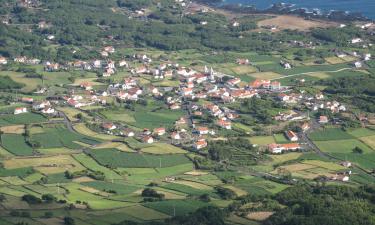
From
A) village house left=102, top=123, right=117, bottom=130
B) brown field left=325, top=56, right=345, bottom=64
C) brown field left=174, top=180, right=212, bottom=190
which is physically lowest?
brown field left=325, top=56, right=345, bottom=64

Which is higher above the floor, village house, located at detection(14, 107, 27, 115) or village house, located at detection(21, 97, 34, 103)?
village house, located at detection(14, 107, 27, 115)

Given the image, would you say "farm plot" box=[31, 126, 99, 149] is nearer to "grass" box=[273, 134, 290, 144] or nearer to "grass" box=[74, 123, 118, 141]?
"grass" box=[74, 123, 118, 141]

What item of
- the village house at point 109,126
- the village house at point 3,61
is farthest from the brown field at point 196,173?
the village house at point 3,61

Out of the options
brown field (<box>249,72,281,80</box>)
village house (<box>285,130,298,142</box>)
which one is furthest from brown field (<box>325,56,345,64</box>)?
village house (<box>285,130,298,142</box>)

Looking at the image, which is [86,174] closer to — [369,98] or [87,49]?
[369,98]

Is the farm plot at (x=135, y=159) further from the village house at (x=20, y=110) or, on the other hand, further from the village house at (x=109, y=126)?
Answer: the village house at (x=20, y=110)
